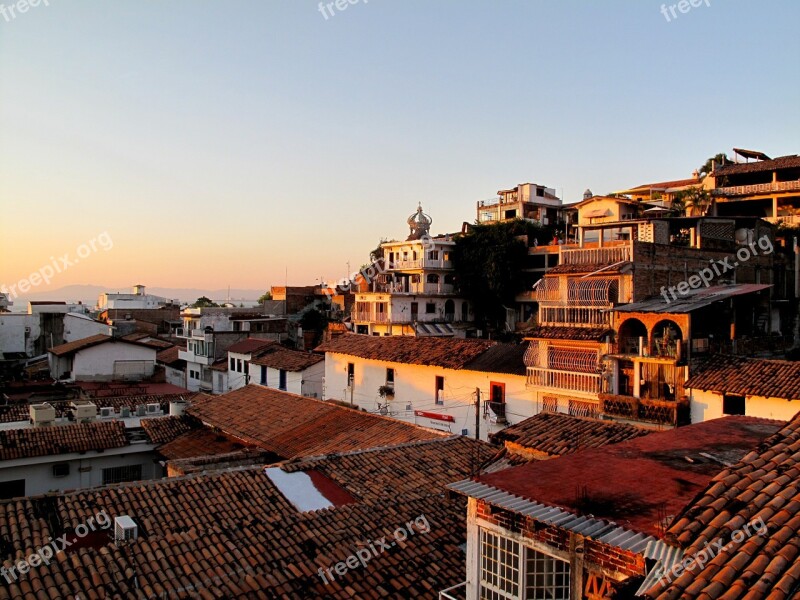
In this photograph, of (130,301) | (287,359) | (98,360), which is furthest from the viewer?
(130,301)

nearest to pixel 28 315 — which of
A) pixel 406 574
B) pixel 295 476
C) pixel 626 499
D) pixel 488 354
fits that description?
pixel 488 354

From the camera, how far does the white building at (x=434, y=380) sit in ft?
88.9

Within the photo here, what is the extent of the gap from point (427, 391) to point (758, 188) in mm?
34026

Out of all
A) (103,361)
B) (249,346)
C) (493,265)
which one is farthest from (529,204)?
(103,361)

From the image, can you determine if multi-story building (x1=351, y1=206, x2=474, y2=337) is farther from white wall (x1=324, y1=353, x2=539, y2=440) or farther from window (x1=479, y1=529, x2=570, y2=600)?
Result: window (x1=479, y1=529, x2=570, y2=600)

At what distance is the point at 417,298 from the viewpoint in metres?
51.8

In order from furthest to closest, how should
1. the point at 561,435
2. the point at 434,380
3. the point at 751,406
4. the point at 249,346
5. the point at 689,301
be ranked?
the point at 249,346
the point at 434,380
the point at 689,301
the point at 751,406
the point at 561,435

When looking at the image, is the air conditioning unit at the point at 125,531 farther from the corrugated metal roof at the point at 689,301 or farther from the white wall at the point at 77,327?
the white wall at the point at 77,327

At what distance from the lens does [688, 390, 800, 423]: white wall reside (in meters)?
17.9

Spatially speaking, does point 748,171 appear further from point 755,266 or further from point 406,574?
point 406,574

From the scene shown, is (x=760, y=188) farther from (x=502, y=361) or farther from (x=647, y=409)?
(x=647, y=409)

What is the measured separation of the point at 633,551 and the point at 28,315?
60.9 m

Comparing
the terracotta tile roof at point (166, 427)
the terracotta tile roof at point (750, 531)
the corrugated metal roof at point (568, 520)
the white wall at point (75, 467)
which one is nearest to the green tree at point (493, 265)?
the terracotta tile roof at point (166, 427)

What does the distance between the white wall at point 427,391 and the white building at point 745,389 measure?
6925 mm
